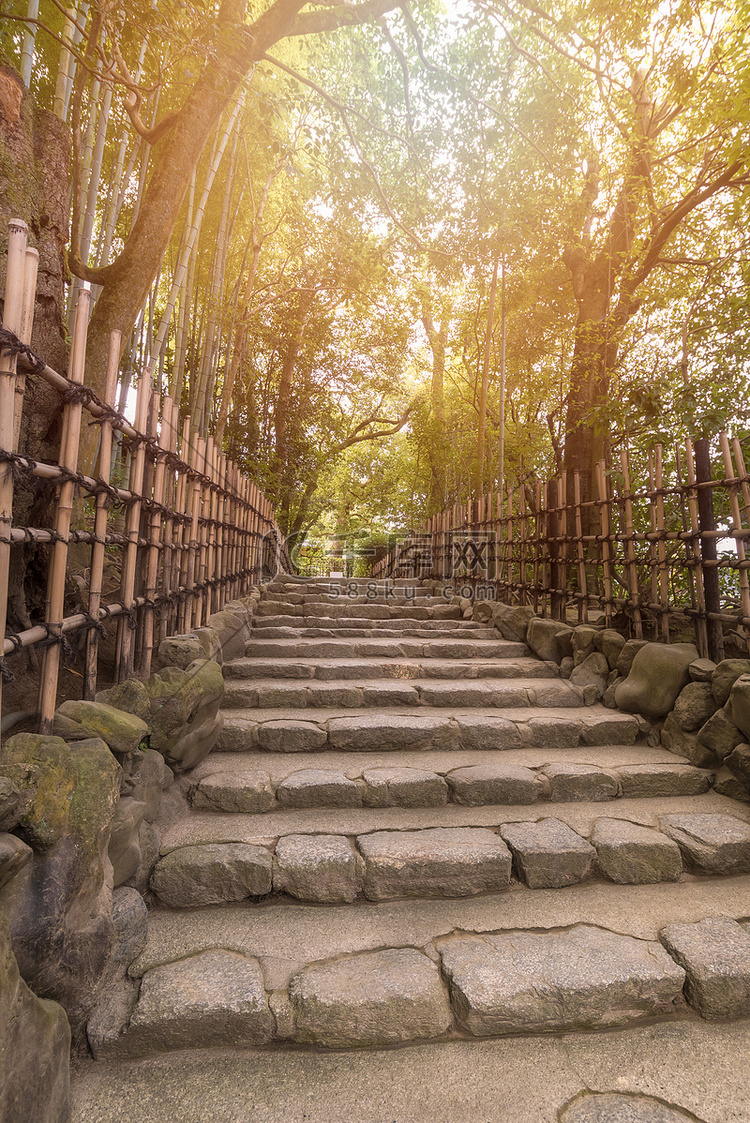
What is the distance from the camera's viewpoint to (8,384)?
4.86 ft

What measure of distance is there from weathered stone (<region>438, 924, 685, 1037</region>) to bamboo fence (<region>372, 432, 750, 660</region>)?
1.90 m

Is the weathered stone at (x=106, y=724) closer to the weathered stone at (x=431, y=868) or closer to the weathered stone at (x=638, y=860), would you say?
the weathered stone at (x=431, y=868)

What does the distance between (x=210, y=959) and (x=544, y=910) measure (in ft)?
4.07

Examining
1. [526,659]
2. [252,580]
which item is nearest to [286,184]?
[252,580]

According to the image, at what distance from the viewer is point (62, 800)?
5.03 ft

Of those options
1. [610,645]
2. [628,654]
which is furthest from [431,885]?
[610,645]

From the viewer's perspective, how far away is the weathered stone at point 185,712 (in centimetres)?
241

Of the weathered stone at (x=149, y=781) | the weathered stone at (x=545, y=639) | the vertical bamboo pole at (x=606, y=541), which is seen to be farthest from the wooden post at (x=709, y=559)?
the weathered stone at (x=149, y=781)

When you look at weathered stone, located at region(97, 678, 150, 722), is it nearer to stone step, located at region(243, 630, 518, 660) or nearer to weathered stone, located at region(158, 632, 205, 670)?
weathered stone, located at region(158, 632, 205, 670)

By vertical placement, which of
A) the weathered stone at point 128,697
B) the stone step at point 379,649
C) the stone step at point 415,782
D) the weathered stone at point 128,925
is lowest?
the weathered stone at point 128,925

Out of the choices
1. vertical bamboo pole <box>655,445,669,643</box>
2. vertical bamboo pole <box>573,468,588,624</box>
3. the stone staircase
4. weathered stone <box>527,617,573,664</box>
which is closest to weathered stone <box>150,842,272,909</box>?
the stone staircase

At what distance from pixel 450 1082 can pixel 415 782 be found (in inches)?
46.8

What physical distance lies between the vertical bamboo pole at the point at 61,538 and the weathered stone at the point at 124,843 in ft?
1.35

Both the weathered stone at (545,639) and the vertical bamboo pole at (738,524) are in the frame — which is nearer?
the vertical bamboo pole at (738,524)
